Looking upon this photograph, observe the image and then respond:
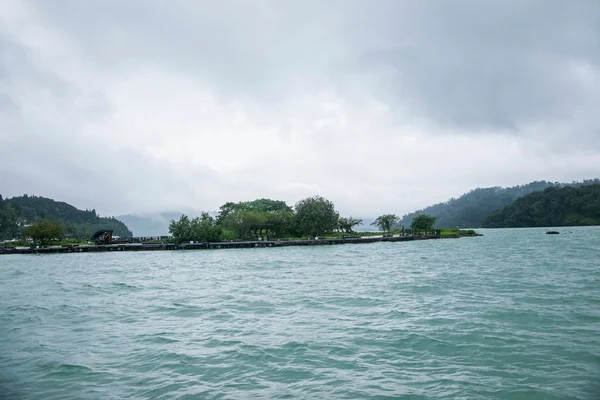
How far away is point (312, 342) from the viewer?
15.3 metres

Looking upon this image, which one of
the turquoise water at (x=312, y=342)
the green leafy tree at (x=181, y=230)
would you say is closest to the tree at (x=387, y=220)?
the green leafy tree at (x=181, y=230)

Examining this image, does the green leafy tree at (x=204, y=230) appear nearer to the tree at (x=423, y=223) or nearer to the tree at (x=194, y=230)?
the tree at (x=194, y=230)

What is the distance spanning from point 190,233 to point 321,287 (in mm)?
83701

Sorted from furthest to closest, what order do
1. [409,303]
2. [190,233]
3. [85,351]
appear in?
[190,233], [409,303], [85,351]

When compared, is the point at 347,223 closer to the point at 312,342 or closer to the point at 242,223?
the point at 242,223

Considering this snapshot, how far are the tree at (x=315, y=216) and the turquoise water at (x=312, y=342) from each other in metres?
88.2

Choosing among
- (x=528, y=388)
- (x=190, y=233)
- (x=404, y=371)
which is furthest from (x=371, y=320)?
(x=190, y=233)

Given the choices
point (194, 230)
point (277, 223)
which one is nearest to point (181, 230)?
point (194, 230)

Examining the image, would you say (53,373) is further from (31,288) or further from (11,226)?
(11,226)

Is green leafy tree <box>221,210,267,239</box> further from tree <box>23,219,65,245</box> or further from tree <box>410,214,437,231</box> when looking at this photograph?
tree <box>410,214,437,231</box>

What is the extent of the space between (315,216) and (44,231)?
7130cm

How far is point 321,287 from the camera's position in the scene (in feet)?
101

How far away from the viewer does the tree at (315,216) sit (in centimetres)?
11850

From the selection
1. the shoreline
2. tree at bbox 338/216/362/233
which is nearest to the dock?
the shoreline
